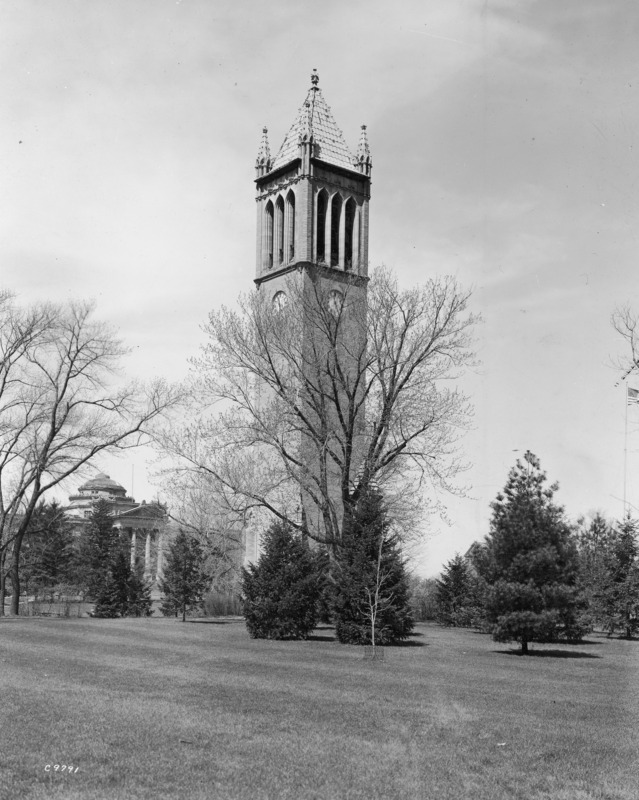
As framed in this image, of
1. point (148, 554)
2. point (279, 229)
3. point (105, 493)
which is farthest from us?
point (105, 493)

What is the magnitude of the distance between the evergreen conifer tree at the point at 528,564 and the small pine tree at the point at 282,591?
493 centimetres

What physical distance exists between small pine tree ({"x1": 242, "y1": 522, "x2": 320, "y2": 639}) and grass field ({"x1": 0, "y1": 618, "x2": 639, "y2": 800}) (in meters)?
5.20

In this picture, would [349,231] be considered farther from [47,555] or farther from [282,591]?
[47,555]

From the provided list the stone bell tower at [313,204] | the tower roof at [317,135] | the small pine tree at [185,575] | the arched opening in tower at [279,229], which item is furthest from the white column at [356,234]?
the small pine tree at [185,575]

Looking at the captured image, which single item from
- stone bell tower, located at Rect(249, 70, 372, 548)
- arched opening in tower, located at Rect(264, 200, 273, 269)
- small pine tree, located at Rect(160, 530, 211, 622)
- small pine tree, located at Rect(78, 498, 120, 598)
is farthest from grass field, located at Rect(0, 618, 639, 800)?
small pine tree, located at Rect(78, 498, 120, 598)

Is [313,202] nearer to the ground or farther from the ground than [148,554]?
farther from the ground

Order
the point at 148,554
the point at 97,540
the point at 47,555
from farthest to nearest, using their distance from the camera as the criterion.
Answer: the point at 148,554, the point at 47,555, the point at 97,540

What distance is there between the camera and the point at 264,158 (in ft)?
173

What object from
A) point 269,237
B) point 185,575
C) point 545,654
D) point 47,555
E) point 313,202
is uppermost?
point 313,202

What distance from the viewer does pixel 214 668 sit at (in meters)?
16.7

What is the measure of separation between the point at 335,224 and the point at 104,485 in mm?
56150

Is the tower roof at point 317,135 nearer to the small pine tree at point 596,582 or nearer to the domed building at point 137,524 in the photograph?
the small pine tree at point 596,582

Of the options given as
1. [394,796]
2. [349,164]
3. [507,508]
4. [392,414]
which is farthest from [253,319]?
[349,164]

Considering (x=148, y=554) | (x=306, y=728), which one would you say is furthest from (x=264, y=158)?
(x=306, y=728)
